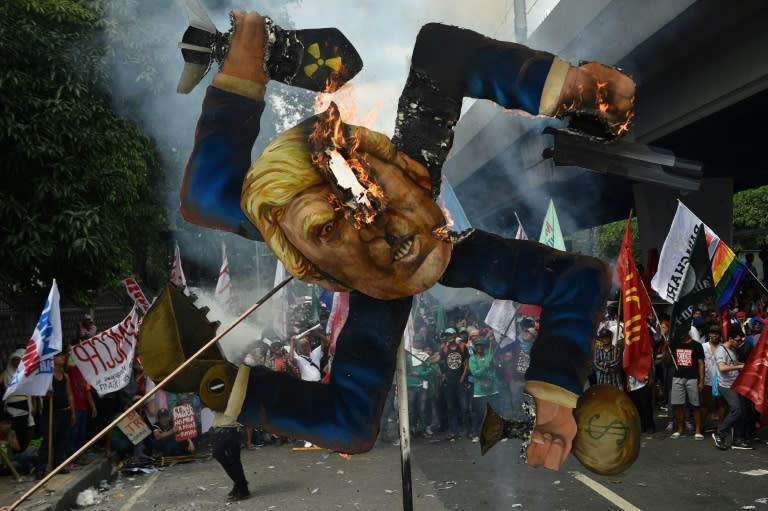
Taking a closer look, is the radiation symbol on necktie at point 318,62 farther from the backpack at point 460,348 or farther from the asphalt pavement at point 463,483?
the backpack at point 460,348

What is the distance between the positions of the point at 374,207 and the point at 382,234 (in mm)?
156

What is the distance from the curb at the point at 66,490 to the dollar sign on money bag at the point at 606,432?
6.92m

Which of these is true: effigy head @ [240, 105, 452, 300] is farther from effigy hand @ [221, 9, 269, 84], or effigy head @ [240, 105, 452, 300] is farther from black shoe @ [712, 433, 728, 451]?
black shoe @ [712, 433, 728, 451]

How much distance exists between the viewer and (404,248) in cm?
386

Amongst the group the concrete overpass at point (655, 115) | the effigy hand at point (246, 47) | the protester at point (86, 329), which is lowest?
the protester at point (86, 329)

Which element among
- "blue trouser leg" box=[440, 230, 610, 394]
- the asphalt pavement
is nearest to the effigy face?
"blue trouser leg" box=[440, 230, 610, 394]

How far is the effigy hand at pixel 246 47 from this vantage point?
399cm

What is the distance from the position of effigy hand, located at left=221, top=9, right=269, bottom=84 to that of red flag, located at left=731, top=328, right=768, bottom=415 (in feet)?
28.6

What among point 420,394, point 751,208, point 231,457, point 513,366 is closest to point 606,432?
point 231,457

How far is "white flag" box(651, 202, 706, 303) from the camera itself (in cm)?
1101

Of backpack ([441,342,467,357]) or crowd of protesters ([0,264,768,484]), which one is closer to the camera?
crowd of protesters ([0,264,768,484])

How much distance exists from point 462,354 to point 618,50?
5349 millimetres

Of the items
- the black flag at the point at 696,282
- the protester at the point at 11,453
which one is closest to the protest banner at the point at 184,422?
the protester at the point at 11,453

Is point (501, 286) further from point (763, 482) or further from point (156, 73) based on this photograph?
point (763, 482)
